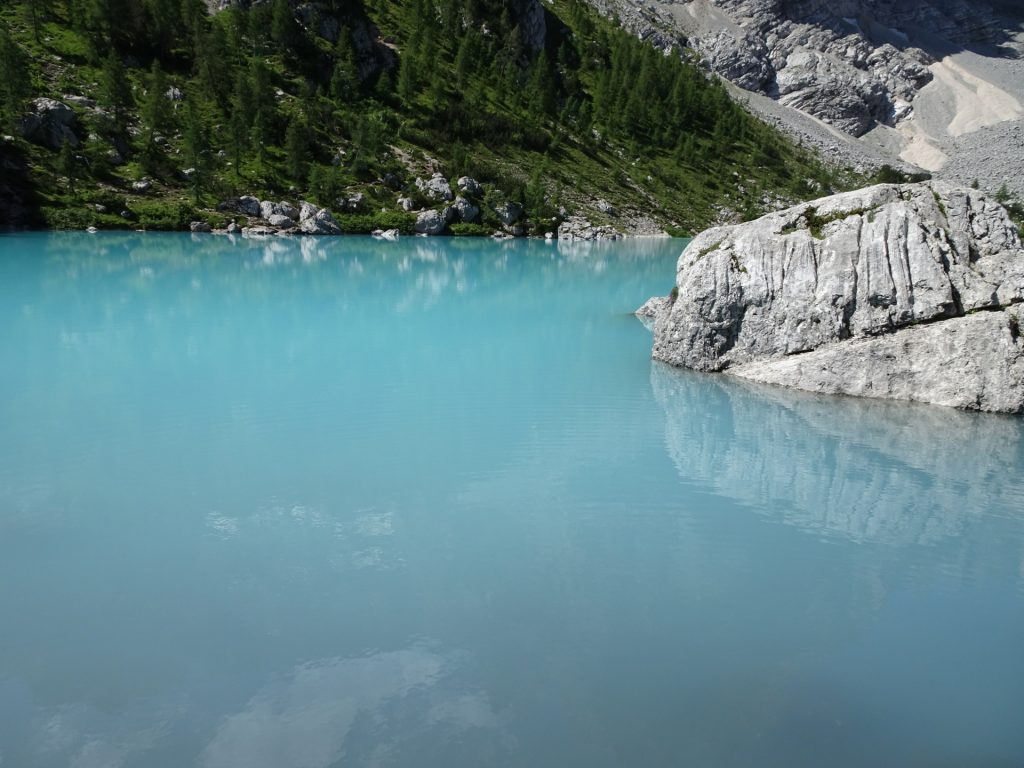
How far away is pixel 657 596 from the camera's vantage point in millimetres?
7891

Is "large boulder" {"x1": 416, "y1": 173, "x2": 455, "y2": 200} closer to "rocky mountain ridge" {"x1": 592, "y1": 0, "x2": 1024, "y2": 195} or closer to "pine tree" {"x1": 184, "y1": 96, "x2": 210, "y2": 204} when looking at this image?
"pine tree" {"x1": 184, "y1": 96, "x2": 210, "y2": 204}

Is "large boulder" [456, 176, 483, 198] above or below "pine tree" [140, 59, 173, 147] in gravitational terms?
below

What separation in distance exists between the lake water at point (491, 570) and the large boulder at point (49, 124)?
64.3 m

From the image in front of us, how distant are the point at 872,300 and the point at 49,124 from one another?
81.3m

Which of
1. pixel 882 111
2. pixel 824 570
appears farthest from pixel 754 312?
pixel 882 111

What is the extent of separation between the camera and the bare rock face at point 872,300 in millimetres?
15406

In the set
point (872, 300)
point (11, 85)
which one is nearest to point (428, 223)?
point (11, 85)

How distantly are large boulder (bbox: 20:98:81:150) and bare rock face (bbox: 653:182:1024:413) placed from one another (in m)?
75.3

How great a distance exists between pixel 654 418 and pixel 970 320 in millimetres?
8205

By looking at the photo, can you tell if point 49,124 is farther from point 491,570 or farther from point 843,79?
point 843,79

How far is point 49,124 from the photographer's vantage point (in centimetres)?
6669

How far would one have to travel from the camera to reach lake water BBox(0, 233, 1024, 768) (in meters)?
5.88

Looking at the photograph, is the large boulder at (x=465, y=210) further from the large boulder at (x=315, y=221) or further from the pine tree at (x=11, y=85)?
the pine tree at (x=11, y=85)

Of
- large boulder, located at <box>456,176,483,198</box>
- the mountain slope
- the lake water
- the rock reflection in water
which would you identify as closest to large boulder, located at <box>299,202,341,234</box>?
the mountain slope
